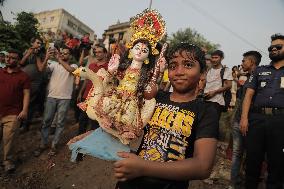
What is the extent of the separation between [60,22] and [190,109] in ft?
163

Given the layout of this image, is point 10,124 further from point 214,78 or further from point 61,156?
point 214,78

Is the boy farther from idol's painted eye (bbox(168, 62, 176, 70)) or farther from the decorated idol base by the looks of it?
the decorated idol base

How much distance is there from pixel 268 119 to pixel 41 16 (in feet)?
177

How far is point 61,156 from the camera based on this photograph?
6211mm

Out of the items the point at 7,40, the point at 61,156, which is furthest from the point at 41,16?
the point at 61,156

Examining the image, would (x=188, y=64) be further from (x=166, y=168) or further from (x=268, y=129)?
(x=268, y=129)

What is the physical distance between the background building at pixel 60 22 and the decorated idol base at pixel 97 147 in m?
46.8

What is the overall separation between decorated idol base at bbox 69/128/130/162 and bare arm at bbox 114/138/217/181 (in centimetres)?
55

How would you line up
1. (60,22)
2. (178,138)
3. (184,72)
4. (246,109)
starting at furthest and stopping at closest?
(60,22) < (246,109) < (184,72) < (178,138)

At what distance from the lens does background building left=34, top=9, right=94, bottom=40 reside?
4803 centimetres

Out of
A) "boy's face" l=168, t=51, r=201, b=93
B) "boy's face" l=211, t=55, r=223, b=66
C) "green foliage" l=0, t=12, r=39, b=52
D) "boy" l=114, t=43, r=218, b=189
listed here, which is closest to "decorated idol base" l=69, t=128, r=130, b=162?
"boy" l=114, t=43, r=218, b=189

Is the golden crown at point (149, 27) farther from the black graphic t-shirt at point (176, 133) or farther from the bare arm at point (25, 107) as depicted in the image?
the bare arm at point (25, 107)

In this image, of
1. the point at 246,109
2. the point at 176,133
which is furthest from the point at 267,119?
the point at 176,133

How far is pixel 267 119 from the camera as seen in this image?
368 cm
